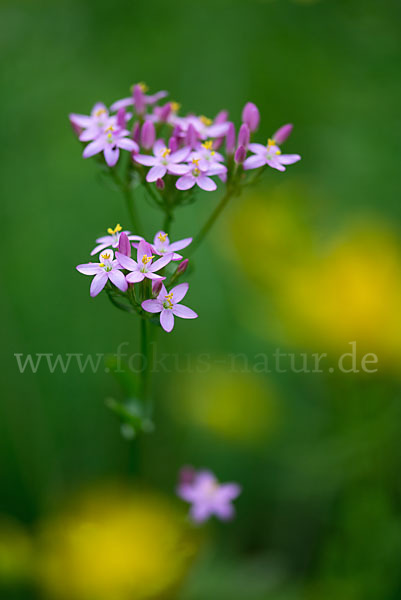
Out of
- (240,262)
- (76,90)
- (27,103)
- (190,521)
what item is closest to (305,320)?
(240,262)

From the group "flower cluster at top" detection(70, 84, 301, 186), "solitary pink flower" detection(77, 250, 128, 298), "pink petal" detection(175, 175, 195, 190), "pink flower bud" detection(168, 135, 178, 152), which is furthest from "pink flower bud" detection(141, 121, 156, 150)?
"solitary pink flower" detection(77, 250, 128, 298)

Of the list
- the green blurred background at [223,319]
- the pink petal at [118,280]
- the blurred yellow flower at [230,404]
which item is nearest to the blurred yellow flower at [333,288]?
the green blurred background at [223,319]

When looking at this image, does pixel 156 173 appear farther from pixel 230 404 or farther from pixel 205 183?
pixel 230 404

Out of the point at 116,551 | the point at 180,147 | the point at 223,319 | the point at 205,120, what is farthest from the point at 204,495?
the point at 223,319

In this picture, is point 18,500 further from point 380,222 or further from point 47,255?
point 380,222

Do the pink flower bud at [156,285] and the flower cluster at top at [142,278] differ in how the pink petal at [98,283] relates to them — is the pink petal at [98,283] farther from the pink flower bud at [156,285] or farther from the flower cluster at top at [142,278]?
the pink flower bud at [156,285]

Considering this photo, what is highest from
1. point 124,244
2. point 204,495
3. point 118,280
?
point 124,244
